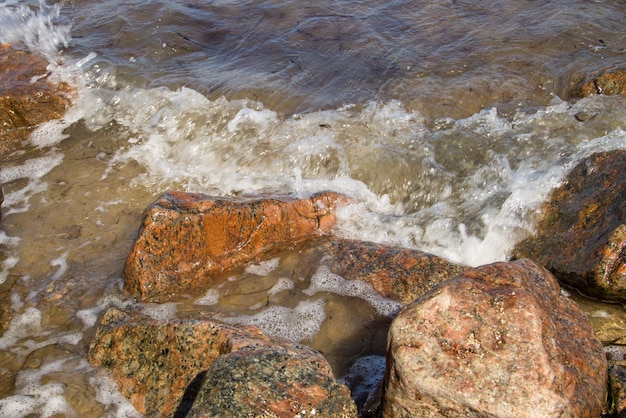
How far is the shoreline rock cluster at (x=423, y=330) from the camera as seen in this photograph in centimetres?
256

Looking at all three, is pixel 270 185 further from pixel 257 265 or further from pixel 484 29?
pixel 484 29

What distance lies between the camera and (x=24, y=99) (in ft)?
21.5

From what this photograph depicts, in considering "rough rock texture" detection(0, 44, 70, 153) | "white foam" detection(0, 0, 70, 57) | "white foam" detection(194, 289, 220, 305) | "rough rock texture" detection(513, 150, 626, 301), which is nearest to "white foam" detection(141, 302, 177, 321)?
"white foam" detection(194, 289, 220, 305)

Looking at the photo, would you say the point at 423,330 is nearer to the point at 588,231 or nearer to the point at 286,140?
the point at 588,231

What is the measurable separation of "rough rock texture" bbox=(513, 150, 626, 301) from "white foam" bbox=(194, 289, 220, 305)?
2.16 m

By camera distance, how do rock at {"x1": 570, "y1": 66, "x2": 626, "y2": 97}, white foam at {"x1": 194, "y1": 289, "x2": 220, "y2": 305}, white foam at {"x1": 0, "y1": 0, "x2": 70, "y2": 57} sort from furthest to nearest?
1. white foam at {"x1": 0, "y1": 0, "x2": 70, "y2": 57}
2. rock at {"x1": 570, "y1": 66, "x2": 626, "y2": 97}
3. white foam at {"x1": 194, "y1": 289, "x2": 220, "y2": 305}

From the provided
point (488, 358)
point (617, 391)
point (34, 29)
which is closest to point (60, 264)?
point (488, 358)

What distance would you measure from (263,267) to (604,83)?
4.27 meters

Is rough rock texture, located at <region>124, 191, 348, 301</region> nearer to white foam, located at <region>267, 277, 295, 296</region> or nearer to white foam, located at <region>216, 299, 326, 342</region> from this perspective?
white foam, located at <region>267, 277, 295, 296</region>

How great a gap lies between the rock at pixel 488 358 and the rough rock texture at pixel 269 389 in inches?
12.0

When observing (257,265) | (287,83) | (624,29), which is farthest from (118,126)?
(624,29)

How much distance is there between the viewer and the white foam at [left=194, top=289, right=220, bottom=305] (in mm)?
4078

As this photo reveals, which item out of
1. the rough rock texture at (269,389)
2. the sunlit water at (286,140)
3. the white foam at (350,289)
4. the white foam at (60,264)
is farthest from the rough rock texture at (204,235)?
the rough rock texture at (269,389)

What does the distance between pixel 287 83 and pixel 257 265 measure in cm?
322
